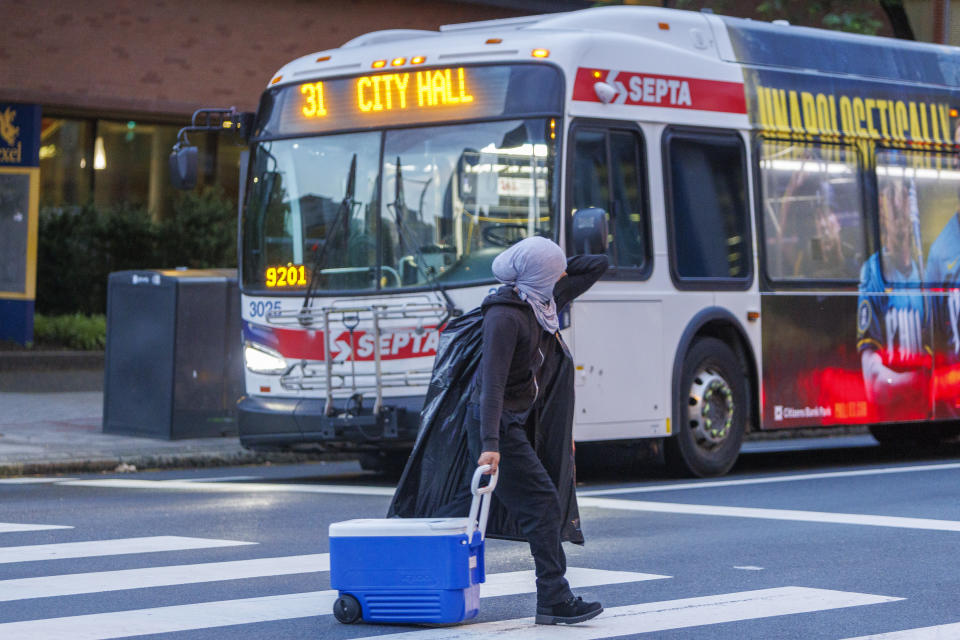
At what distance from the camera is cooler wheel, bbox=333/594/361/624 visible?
6.74 meters

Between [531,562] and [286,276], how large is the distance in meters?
4.63

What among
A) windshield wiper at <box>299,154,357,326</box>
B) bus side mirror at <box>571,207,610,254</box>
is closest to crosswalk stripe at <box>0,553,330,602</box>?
bus side mirror at <box>571,207,610,254</box>

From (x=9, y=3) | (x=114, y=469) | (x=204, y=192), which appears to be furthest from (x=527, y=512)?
(x=204, y=192)

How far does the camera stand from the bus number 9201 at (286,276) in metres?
12.5

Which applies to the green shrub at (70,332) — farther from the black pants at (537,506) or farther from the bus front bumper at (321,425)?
the black pants at (537,506)

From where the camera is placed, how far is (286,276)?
12.6 metres

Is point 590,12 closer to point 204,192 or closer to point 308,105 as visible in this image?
point 308,105

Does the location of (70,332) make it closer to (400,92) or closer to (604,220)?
(400,92)

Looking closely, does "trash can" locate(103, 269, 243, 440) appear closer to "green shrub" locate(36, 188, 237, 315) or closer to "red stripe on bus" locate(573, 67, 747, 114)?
"red stripe on bus" locate(573, 67, 747, 114)

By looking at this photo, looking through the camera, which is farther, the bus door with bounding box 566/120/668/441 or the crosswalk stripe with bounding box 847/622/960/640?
the bus door with bounding box 566/120/668/441

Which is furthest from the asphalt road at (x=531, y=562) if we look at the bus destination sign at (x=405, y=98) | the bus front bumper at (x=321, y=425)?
the bus destination sign at (x=405, y=98)

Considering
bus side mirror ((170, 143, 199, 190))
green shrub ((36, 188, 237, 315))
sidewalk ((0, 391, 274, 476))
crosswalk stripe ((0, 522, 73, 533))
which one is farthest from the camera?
green shrub ((36, 188, 237, 315))

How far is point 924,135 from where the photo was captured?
15055 mm

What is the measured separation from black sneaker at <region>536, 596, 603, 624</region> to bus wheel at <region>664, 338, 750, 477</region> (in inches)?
242
